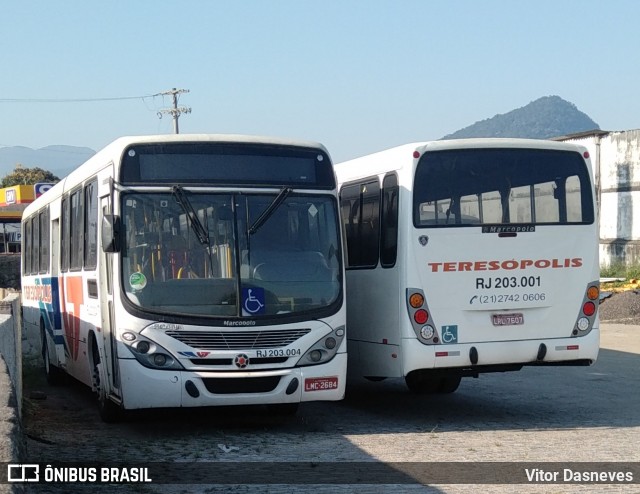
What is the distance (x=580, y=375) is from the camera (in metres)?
16.4

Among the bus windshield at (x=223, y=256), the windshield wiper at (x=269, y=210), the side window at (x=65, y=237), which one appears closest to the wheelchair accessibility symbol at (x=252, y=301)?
the bus windshield at (x=223, y=256)

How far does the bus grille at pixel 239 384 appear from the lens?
10523 mm

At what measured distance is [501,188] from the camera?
38.8 feet

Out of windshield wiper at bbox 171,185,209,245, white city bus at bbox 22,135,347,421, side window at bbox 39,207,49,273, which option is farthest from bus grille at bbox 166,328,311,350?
side window at bbox 39,207,49,273

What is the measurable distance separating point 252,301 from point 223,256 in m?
0.56

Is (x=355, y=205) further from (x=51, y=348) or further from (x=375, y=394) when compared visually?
(x=51, y=348)

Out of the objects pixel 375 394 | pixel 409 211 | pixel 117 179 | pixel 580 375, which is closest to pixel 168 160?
pixel 117 179

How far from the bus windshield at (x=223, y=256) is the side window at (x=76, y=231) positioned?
2.72 metres

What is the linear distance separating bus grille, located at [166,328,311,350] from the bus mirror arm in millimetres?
1042

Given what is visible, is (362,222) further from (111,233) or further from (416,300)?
(111,233)

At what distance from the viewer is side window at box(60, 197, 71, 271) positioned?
47.7 ft

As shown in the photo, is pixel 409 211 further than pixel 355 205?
No

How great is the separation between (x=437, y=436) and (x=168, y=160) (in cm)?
392

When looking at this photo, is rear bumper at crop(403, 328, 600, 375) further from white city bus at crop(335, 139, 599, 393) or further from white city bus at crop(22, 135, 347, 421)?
white city bus at crop(22, 135, 347, 421)
